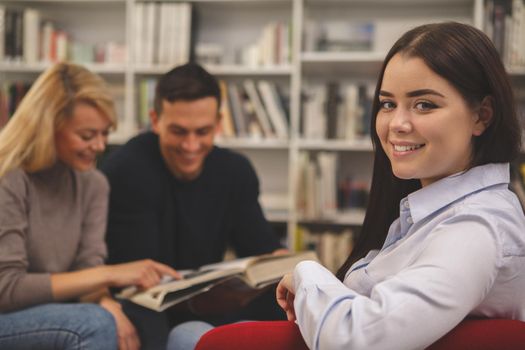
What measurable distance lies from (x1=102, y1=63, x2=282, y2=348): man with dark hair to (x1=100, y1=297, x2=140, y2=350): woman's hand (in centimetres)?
37

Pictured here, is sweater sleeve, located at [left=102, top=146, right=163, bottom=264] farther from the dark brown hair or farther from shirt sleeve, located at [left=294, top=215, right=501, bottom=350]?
shirt sleeve, located at [left=294, top=215, right=501, bottom=350]

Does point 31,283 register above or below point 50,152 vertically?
below

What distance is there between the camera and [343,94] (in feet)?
9.91

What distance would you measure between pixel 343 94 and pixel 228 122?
639 mm

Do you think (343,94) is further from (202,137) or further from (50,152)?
(50,152)

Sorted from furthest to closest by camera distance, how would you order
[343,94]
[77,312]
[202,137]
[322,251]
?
[343,94], [322,251], [202,137], [77,312]

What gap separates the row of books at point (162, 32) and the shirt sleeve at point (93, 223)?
52.9 inches

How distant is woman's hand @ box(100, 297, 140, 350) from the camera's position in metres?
1.29

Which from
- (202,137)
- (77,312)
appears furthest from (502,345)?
(202,137)

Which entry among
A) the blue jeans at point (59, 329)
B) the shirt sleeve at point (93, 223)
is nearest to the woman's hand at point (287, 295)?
the blue jeans at point (59, 329)

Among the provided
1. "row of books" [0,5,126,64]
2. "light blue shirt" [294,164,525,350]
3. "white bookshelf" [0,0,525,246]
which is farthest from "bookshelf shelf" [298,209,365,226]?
"light blue shirt" [294,164,525,350]

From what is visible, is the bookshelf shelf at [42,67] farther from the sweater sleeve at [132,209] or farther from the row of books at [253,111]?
the sweater sleeve at [132,209]

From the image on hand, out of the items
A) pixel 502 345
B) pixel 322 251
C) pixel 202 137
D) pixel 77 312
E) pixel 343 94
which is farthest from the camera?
pixel 343 94

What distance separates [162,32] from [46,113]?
1.51 m
